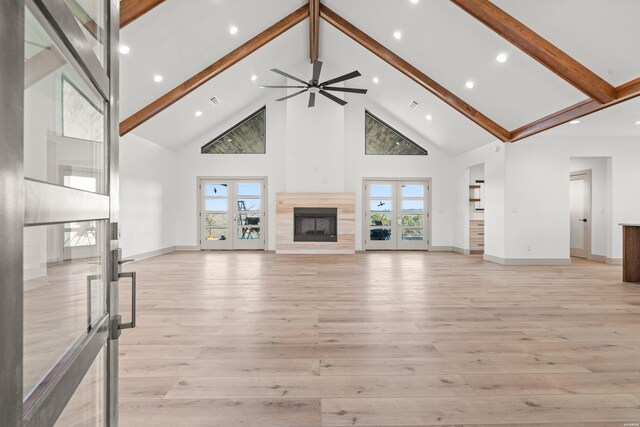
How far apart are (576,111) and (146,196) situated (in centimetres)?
823

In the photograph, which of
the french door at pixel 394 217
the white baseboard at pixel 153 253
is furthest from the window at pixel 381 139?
the white baseboard at pixel 153 253

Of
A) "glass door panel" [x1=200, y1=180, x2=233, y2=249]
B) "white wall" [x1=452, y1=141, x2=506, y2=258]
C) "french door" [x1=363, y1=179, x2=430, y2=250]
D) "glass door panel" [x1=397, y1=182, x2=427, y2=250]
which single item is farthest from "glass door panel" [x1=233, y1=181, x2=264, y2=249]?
"white wall" [x1=452, y1=141, x2=506, y2=258]

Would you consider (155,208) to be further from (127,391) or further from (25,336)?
(25,336)

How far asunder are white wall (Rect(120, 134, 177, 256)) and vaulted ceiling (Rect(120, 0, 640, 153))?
19.0 inches

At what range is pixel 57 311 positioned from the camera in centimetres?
76

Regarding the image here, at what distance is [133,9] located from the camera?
407 centimetres

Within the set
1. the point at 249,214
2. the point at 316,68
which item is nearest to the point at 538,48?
the point at 316,68

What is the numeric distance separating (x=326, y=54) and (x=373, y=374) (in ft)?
25.9

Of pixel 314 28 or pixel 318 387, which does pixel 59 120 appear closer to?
pixel 318 387

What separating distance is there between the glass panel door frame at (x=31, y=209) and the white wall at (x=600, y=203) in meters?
8.83

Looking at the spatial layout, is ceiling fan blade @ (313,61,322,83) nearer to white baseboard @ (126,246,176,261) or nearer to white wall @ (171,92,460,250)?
white wall @ (171,92,460,250)

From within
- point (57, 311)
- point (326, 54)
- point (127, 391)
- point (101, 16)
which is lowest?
point (127, 391)

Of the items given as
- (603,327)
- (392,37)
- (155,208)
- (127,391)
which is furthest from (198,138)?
(603,327)

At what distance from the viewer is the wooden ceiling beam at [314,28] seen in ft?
20.6
